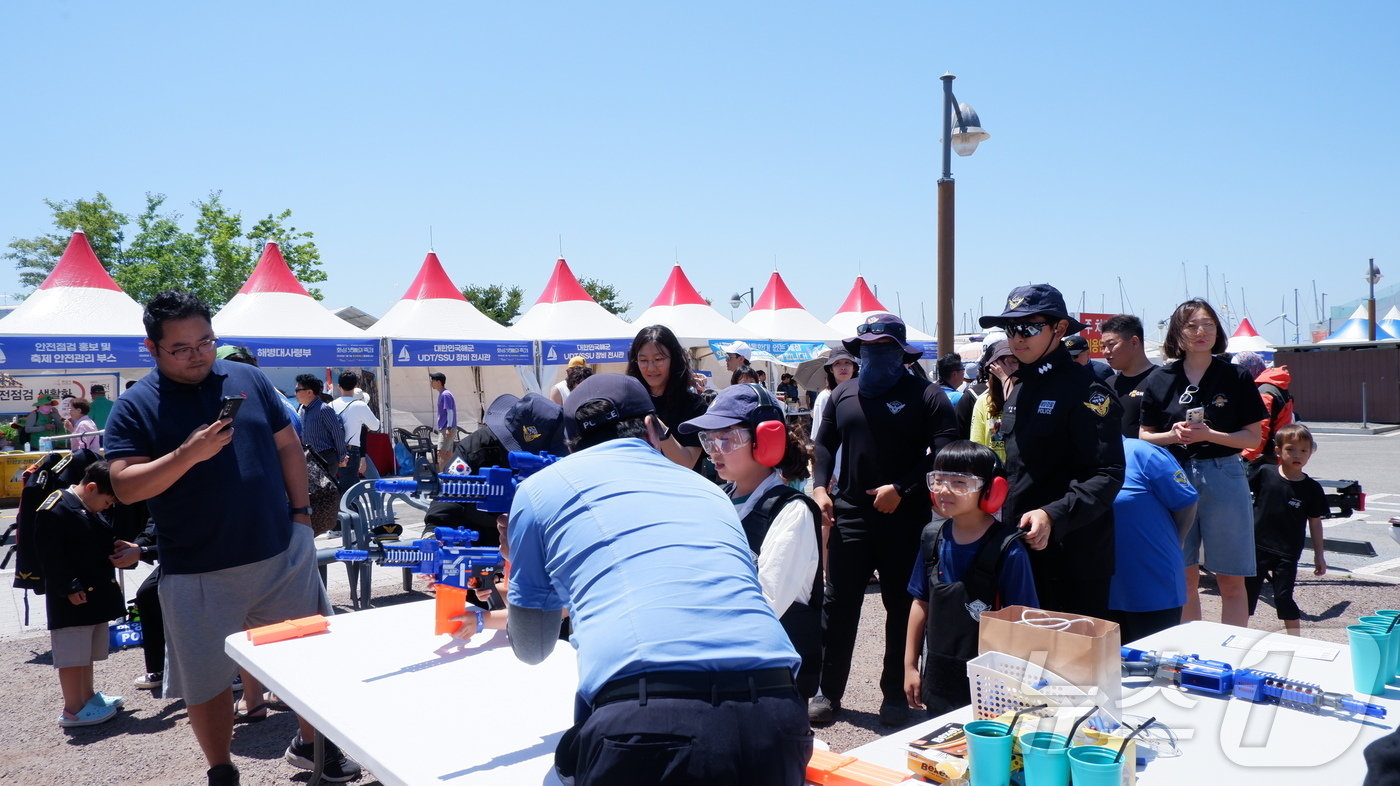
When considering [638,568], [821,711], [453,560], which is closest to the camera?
[638,568]

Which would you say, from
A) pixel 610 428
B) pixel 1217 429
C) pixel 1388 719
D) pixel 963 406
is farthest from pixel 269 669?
pixel 963 406

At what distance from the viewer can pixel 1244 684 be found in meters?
2.09

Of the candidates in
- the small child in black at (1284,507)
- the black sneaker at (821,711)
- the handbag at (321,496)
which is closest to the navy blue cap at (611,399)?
the black sneaker at (821,711)

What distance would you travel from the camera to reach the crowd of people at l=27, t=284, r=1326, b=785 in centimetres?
162

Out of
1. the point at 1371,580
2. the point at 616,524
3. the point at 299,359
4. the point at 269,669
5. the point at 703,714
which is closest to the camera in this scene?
the point at 703,714

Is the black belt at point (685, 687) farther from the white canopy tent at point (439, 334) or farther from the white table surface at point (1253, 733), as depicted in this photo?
the white canopy tent at point (439, 334)

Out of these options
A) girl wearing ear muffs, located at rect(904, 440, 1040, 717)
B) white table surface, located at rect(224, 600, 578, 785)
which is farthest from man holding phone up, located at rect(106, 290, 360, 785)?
girl wearing ear muffs, located at rect(904, 440, 1040, 717)

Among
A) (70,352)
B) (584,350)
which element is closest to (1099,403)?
(70,352)

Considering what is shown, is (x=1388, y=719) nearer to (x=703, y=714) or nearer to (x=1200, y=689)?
(x=1200, y=689)

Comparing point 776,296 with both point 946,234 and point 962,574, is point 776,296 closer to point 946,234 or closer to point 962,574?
point 946,234

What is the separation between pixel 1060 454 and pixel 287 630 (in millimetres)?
2713

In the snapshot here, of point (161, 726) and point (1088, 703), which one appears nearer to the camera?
point (1088, 703)

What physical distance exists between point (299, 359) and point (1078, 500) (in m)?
12.3

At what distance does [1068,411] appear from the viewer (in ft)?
9.95
